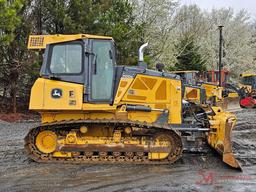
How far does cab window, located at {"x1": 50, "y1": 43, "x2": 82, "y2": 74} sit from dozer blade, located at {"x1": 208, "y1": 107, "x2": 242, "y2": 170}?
10.3 feet

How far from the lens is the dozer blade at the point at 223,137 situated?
8617 mm

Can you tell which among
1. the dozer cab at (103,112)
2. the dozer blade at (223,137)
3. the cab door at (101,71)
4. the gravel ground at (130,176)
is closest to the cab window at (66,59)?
the dozer cab at (103,112)

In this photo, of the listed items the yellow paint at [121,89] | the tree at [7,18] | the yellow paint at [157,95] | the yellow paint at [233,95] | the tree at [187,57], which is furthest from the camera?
the tree at [187,57]

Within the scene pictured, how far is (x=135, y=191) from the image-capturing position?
681 centimetres

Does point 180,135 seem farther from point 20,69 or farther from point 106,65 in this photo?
point 20,69

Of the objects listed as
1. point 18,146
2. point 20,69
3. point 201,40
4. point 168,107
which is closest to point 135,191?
point 168,107

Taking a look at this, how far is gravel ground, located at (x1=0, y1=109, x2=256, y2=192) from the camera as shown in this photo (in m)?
7.08

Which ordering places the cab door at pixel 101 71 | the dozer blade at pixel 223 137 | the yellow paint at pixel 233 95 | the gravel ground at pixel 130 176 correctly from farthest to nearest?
the yellow paint at pixel 233 95, the cab door at pixel 101 71, the dozer blade at pixel 223 137, the gravel ground at pixel 130 176

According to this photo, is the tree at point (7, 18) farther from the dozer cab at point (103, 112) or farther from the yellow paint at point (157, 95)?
the yellow paint at point (157, 95)

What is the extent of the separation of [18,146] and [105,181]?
448 centimetres

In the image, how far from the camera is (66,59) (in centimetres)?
926

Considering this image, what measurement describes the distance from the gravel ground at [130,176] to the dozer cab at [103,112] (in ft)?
1.15

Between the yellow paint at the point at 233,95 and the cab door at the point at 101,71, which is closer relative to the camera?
the cab door at the point at 101,71

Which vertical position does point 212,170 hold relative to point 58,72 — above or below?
below
